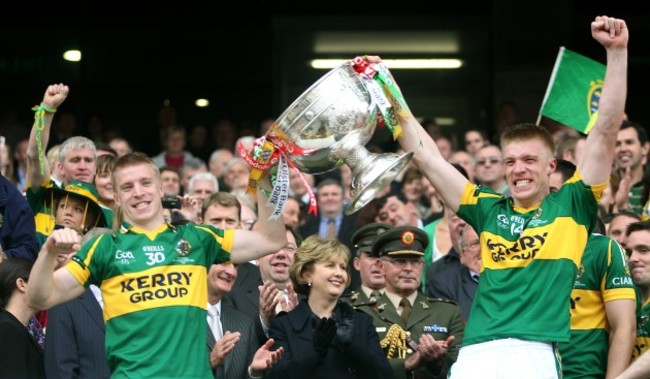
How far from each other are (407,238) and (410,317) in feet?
1.87

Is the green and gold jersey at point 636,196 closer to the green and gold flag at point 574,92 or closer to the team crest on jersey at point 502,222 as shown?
the green and gold flag at point 574,92

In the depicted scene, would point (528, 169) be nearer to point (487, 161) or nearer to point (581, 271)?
point (581, 271)

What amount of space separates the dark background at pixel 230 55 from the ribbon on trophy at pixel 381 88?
32.3ft

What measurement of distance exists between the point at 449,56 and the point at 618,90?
1056 cm

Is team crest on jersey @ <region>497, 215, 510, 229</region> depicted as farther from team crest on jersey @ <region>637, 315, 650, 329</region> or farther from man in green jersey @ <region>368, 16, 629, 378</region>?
team crest on jersey @ <region>637, 315, 650, 329</region>

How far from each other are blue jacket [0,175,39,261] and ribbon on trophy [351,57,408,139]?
331cm

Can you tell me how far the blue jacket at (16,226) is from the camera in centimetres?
954

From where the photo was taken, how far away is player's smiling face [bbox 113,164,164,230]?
7160 millimetres

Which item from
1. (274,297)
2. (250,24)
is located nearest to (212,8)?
(250,24)

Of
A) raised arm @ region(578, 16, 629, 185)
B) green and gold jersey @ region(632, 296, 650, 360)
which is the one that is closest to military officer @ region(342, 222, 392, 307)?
green and gold jersey @ region(632, 296, 650, 360)

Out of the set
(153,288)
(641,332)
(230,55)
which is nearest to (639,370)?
(641,332)

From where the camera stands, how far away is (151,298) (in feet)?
22.9

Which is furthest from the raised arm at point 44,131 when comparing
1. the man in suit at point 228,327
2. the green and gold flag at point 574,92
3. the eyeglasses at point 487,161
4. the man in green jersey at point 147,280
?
the eyeglasses at point 487,161

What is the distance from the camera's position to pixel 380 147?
15461 mm
